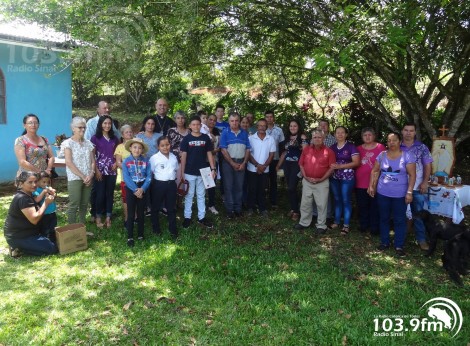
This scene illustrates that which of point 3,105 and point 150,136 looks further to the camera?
point 3,105

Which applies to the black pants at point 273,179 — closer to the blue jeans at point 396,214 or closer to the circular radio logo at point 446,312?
the blue jeans at point 396,214

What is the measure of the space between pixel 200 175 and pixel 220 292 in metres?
2.36

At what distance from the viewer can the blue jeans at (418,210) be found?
17.9 feet

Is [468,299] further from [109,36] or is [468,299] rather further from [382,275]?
[109,36]

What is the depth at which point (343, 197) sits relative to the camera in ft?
20.0

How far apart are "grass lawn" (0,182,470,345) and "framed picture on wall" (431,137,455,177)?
1264 mm

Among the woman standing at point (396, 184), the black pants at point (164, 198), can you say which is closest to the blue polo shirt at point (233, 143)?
the black pants at point (164, 198)

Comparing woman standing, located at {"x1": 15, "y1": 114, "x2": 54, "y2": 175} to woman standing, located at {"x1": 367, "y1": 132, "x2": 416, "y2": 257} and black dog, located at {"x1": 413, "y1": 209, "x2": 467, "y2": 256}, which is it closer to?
woman standing, located at {"x1": 367, "y1": 132, "x2": 416, "y2": 257}

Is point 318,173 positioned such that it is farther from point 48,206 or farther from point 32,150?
point 32,150

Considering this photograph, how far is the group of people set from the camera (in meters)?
5.11

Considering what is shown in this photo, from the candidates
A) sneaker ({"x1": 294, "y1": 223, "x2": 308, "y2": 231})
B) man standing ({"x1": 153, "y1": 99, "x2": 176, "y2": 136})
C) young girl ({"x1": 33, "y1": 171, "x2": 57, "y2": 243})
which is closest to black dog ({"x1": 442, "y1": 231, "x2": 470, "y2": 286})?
sneaker ({"x1": 294, "y1": 223, "x2": 308, "y2": 231})

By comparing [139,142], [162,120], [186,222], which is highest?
[162,120]

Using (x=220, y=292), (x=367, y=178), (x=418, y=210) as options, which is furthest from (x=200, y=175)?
(x=418, y=210)

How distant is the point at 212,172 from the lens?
6160mm
